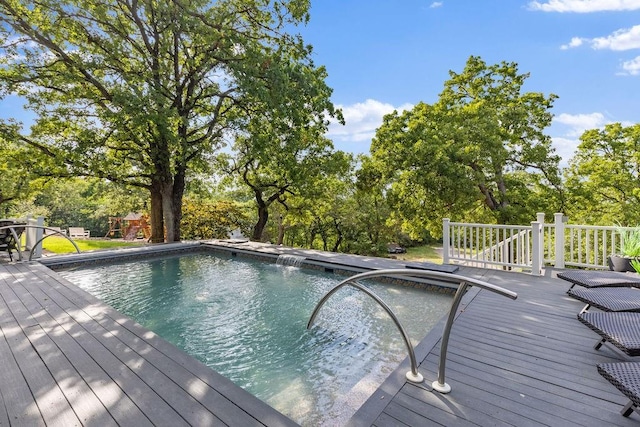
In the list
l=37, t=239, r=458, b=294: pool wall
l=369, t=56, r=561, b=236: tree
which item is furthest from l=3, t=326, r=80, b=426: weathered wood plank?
l=369, t=56, r=561, b=236: tree

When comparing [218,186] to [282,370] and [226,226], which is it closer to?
[226,226]

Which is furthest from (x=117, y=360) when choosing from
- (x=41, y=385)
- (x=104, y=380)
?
(x=41, y=385)

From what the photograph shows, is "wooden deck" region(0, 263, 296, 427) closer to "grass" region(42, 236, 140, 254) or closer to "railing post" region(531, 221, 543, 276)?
"railing post" region(531, 221, 543, 276)

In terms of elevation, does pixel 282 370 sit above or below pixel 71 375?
below

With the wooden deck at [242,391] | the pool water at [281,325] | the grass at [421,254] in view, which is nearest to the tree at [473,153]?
the pool water at [281,325]

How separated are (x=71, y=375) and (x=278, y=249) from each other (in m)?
6.54

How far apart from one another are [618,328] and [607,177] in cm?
1429

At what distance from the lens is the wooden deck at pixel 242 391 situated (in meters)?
2.00

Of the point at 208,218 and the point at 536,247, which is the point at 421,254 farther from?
Result: the point at 536,247

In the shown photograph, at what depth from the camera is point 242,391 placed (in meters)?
2.29

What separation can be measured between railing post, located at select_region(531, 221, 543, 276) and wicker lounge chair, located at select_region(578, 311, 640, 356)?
10.1 ft

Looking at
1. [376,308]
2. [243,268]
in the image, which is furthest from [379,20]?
[376,308]

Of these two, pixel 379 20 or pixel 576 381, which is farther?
pixel 379 20

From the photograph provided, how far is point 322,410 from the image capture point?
2.57 meters
